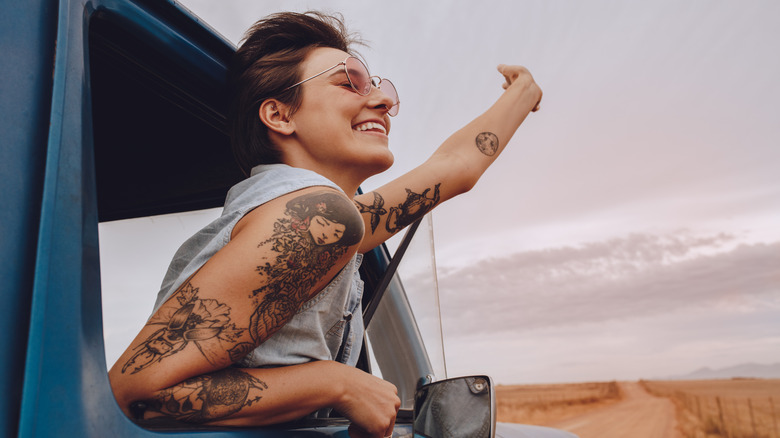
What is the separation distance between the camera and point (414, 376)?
223cm

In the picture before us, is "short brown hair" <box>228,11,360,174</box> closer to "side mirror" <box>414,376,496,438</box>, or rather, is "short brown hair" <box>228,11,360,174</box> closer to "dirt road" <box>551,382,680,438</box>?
"side mirror" <box>414,376,496,438</box>

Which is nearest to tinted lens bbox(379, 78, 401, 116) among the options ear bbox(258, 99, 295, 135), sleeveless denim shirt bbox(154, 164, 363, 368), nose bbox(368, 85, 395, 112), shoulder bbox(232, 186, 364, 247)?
nose bbox(368, 85, 395, 112)

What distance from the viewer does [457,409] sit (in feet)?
4.22

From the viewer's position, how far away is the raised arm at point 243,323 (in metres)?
0.97

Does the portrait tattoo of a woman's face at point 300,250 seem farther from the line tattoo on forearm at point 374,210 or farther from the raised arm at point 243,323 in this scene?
the line tattoo on forearm at point 374,210

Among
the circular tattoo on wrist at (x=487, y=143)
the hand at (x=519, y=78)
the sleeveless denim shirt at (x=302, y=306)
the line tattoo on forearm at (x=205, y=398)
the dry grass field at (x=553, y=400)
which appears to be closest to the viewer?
the line tattoo on forearm at (x=205, y=398)

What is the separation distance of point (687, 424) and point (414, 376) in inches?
1866

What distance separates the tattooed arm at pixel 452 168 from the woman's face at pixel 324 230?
35.8 inches

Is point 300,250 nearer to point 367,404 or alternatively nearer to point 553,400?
point 367,404

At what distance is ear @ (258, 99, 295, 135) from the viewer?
5.86 feet

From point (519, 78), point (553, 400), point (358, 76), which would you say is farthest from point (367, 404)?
point (553, 400)

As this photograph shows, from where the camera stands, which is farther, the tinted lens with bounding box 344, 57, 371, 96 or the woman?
the tinted lens with bounding box 344, 57, 371, 96

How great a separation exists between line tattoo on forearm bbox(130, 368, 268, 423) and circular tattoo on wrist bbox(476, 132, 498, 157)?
1675 mm

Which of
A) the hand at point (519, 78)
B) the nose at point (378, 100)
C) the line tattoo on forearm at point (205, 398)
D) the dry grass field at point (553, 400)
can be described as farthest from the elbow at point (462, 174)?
the dry grass field at point (553, 400)
